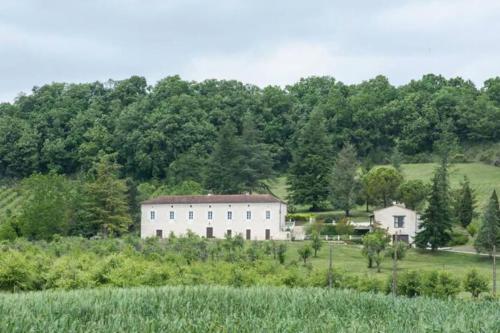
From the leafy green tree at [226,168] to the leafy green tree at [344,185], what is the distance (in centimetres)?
988

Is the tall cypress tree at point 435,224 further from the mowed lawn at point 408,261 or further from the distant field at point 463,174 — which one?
the distant field at point 463,174

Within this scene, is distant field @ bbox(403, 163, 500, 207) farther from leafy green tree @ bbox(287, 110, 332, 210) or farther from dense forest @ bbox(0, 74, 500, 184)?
leafy green tree @ bbox(287, 110, 332, 210)

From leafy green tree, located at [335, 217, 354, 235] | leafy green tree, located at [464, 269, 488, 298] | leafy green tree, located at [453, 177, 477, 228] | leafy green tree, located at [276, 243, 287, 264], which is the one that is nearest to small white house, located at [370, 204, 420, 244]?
leafy green tree, located at [335, 217, 354, 235]

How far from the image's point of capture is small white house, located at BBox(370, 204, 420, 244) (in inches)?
2288

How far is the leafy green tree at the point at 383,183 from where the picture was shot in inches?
2549

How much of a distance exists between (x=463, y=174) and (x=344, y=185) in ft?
70.3

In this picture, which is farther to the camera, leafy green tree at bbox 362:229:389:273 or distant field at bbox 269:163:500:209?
distant field at bbox 269:163:500:209

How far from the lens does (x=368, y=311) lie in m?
21.4

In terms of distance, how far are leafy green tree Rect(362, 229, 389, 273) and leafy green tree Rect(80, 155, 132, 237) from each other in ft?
71.5

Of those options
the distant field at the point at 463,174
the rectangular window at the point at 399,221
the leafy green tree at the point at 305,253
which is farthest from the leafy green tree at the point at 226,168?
the leafy green tree at the point at 305,253

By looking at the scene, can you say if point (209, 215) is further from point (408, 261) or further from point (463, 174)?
point (463, 174)

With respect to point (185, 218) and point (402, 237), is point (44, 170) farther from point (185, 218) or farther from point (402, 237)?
point (402, 237)

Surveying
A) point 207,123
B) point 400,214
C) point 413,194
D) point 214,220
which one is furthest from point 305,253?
point 207,123

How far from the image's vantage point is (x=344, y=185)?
65.9 meters
